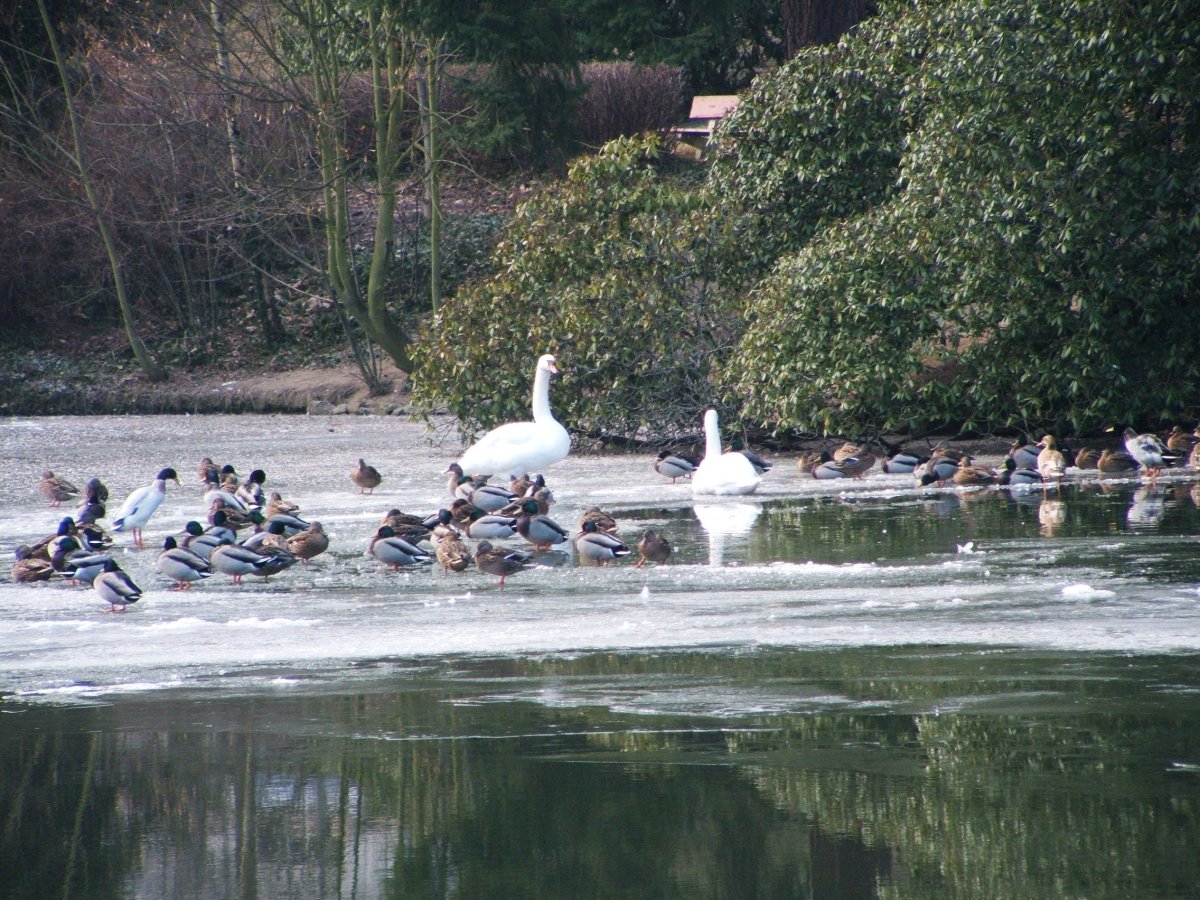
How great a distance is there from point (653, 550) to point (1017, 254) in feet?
24.5

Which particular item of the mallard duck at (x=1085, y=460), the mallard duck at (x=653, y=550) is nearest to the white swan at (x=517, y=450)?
the mallard duck at (x=653, y=550)

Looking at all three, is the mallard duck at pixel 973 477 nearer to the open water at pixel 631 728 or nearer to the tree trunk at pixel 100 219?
the open water at pixel 631 728

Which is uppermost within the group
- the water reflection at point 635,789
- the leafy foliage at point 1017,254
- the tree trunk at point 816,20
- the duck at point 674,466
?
the tree trunk at point 816,20

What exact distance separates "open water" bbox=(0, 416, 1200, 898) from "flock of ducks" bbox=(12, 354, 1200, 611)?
0.79 ft

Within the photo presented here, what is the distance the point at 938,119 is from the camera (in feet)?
52.7

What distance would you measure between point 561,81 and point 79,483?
14.5 meters

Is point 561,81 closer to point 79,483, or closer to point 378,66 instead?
point 378,66

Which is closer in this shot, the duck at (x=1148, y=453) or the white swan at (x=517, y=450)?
the duck at (x=1148, y=453)

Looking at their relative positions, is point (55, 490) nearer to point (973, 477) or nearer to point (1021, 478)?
point (973, 477)

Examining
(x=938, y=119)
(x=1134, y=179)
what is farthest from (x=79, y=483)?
(x=1134, y=179)

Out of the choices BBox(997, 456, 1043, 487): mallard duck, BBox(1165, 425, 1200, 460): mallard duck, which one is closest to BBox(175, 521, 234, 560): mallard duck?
BBox(997, 456, 1043, 487): mallard duck

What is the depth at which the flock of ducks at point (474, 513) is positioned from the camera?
954cm

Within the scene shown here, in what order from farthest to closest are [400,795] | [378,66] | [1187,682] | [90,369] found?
[90,369], [378,66], [1187,682], [400,795]

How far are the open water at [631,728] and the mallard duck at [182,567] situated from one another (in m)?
0.22
